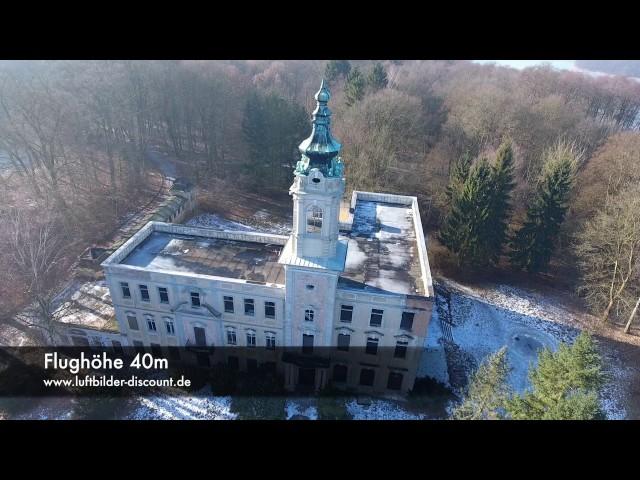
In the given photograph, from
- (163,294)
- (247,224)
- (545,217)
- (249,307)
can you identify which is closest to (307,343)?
(249,307)

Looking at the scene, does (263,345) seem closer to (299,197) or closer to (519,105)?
(299,197)

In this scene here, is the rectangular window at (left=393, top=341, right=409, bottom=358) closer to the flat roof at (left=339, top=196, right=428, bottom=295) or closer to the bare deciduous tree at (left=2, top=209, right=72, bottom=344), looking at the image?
the flat roof at (left=339, top=196, right=428, bottom=295)

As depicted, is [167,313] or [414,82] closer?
[167,313]

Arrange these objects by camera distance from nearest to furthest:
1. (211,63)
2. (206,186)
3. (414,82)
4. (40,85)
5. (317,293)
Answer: (317,293), (40,85), (206,186), (211,63), (414,82)

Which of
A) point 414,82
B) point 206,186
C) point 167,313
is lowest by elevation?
point 206,186

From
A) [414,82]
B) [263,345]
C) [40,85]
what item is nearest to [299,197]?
[263,345]

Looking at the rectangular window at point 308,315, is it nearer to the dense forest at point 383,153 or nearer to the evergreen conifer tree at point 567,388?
the evergreen conifer tree at point 567,388

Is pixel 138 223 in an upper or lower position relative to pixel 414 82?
lower
